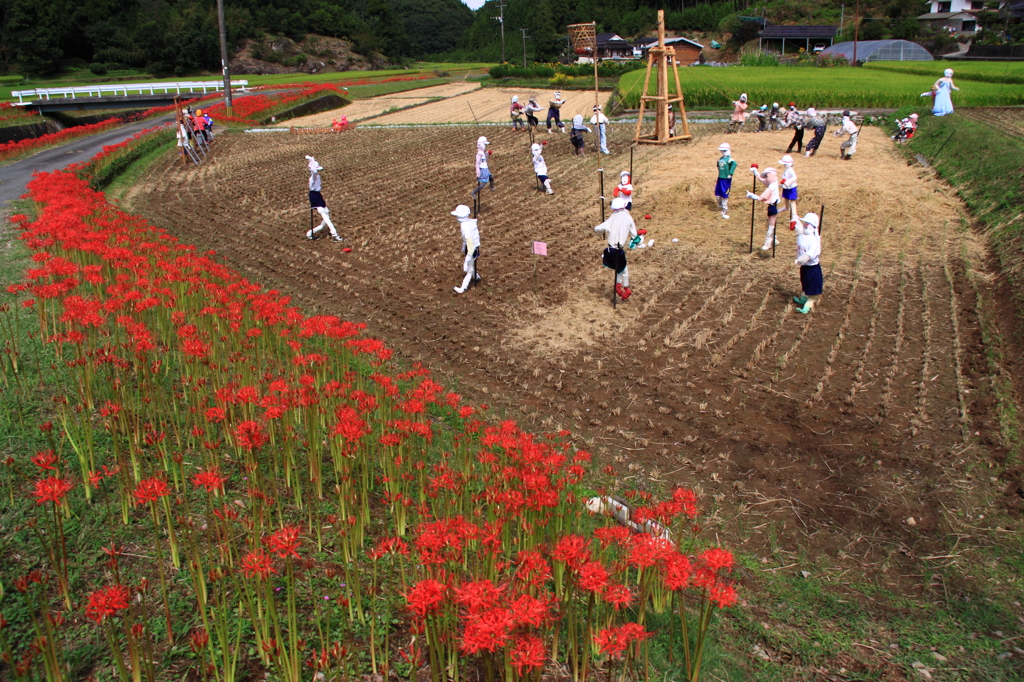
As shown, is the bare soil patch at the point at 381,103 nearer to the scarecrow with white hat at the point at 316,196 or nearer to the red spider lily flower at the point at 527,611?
the scarecrow with white hat at the point at 316,196

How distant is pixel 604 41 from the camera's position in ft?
250

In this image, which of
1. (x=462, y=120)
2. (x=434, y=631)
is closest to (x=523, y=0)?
(x=462, y=120)

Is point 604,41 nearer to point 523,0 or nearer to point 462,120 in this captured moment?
point 523,0

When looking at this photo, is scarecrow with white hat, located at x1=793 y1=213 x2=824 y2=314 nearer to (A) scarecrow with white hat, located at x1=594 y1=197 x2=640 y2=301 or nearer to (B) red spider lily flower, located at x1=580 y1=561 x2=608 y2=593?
(A) scarecrow with white hat, located at x1=594 y1=197 x2=640 y2=301

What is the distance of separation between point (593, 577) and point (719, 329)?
7.06 meters

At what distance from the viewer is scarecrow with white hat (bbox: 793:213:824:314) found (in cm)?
988

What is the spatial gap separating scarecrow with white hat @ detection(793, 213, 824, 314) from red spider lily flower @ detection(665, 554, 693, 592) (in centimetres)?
759

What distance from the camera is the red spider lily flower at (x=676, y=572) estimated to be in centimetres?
334

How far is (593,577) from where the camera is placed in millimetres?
3217

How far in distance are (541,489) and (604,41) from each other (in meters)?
80.2

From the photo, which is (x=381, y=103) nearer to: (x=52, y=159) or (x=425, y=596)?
(x=52, y=159)

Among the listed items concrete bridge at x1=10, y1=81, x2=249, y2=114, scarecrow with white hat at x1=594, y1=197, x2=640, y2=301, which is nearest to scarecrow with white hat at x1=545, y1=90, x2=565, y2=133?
scarecrow with white hat at x1=594, y1=197, x2=640, y2=301

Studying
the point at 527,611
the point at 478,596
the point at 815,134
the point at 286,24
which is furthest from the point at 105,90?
the point at 527,611

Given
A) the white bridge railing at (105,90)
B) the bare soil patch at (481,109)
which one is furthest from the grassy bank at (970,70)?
the white bridge railing at (105,90)
